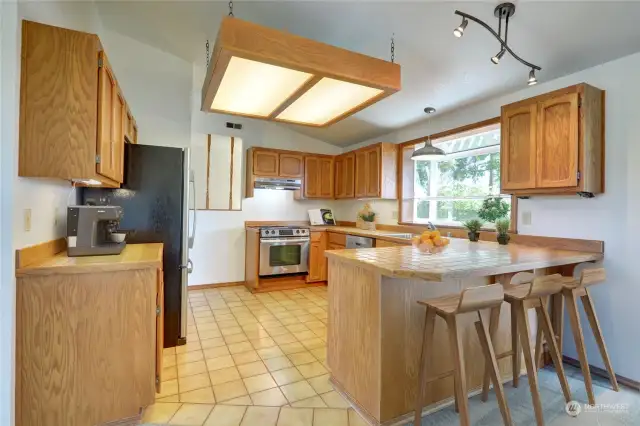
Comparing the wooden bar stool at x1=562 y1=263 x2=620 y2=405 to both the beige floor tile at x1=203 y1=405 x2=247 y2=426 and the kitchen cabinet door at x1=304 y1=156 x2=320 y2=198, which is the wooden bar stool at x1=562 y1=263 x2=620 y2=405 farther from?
the kitchen cabinet door at x1=304 y1=156 x2=320 y2=198

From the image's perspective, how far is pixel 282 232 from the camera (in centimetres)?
460

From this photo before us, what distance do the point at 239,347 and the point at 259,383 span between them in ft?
2.09

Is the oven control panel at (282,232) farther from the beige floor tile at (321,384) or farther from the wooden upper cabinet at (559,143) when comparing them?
the wooden upper cabinet at (559,143)

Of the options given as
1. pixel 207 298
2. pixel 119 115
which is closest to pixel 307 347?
pixel 207 298

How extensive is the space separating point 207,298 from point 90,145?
2972mm

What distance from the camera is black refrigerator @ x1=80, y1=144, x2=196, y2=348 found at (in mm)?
2588

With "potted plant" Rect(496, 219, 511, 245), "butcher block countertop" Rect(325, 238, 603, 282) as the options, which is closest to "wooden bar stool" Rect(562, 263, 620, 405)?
"butcher block countertop" Rect(325, 238, 603, 282)

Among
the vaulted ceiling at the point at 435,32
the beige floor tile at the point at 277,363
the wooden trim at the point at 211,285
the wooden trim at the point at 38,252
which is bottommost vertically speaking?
the beige floor tile at the point at 277,363

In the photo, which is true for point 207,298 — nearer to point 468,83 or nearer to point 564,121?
point 468,83

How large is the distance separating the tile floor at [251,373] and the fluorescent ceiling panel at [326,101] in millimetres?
2069

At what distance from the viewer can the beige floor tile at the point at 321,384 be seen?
82.8 inches

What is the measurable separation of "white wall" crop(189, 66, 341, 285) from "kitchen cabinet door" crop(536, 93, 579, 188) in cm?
360

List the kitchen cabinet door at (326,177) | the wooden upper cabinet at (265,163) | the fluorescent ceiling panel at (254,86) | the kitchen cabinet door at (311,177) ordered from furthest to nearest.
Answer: the kitchen cabinet door at (326,177), the kitchen cabinet door at (311,177), the wooden upper cabinet at (265,163), the fluorescent ceiling panel at (254,86)

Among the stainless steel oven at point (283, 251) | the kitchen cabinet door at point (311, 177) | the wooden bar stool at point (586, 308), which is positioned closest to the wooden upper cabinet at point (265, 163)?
the kitchen cabinet door at point (311, 177)
